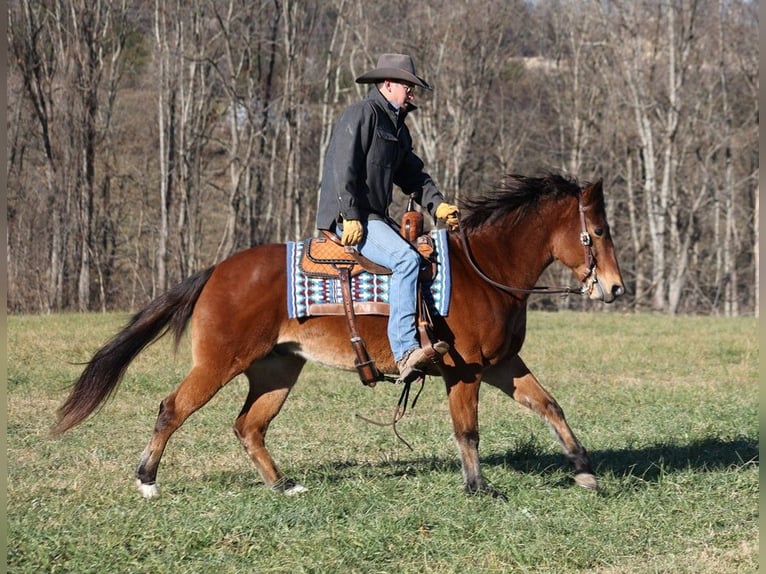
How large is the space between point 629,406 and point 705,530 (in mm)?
4719

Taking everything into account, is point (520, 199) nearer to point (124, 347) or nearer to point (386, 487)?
point (386, 487)

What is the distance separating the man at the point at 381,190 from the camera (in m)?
6.32

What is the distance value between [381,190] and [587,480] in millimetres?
2389

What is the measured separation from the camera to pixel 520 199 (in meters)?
6.93

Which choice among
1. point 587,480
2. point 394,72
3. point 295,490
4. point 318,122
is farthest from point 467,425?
point 318,122

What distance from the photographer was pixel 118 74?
26.7 meters

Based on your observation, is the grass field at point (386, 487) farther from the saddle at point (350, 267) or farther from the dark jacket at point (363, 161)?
the dark jacket at point (363, 161)

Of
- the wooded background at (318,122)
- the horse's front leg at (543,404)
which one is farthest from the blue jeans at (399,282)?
the wooded background at (318,122)

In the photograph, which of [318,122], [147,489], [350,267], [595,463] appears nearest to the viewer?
[147,489]

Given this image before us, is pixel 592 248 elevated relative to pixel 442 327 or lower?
elevated

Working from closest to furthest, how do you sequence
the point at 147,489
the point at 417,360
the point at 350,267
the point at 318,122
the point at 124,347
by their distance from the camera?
the point at 417,360 → the point at 147,489 → the point at 350,267 → the point at 124,347 → the point at 318,122

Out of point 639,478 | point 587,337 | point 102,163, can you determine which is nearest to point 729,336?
point 587,337

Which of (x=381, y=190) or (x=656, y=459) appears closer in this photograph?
(x=381, y=190)

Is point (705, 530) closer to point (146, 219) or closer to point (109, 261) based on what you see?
point (109, 261)
